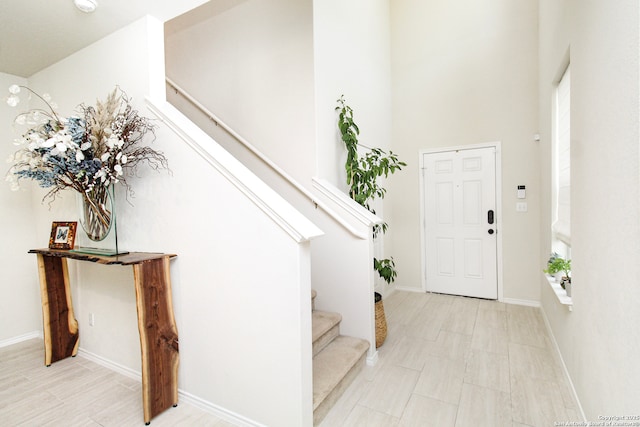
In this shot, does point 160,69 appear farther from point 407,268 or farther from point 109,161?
point 407,268

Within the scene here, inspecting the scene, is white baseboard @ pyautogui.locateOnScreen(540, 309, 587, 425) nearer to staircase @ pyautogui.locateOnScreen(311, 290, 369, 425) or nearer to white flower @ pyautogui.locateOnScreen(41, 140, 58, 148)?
staircase @ pyautogui.locateOnScreen(311, 290, 369, 425)

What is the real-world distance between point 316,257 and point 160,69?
1868 millimetres

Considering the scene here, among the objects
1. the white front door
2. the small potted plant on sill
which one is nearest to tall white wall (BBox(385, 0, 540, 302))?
the white front door

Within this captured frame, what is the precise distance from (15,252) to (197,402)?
243 centimetres

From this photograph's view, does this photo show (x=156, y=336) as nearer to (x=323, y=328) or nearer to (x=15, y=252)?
(x=323, y=328)

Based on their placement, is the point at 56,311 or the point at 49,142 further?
the point at 56,311

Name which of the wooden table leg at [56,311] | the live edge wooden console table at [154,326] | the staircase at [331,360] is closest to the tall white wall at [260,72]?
the staircase at [331,360]

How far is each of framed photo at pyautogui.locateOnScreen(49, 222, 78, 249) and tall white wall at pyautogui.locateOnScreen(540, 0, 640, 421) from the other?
325cm

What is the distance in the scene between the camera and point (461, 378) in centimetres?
219

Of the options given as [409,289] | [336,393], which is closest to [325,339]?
[336,393]

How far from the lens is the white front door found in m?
3.93

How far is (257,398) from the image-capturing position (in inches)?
64.4

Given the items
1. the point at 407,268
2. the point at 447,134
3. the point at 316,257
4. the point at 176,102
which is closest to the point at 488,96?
the point at 447,134

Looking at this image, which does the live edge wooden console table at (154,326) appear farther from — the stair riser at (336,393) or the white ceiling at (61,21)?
the white ceiling at (61,21)
